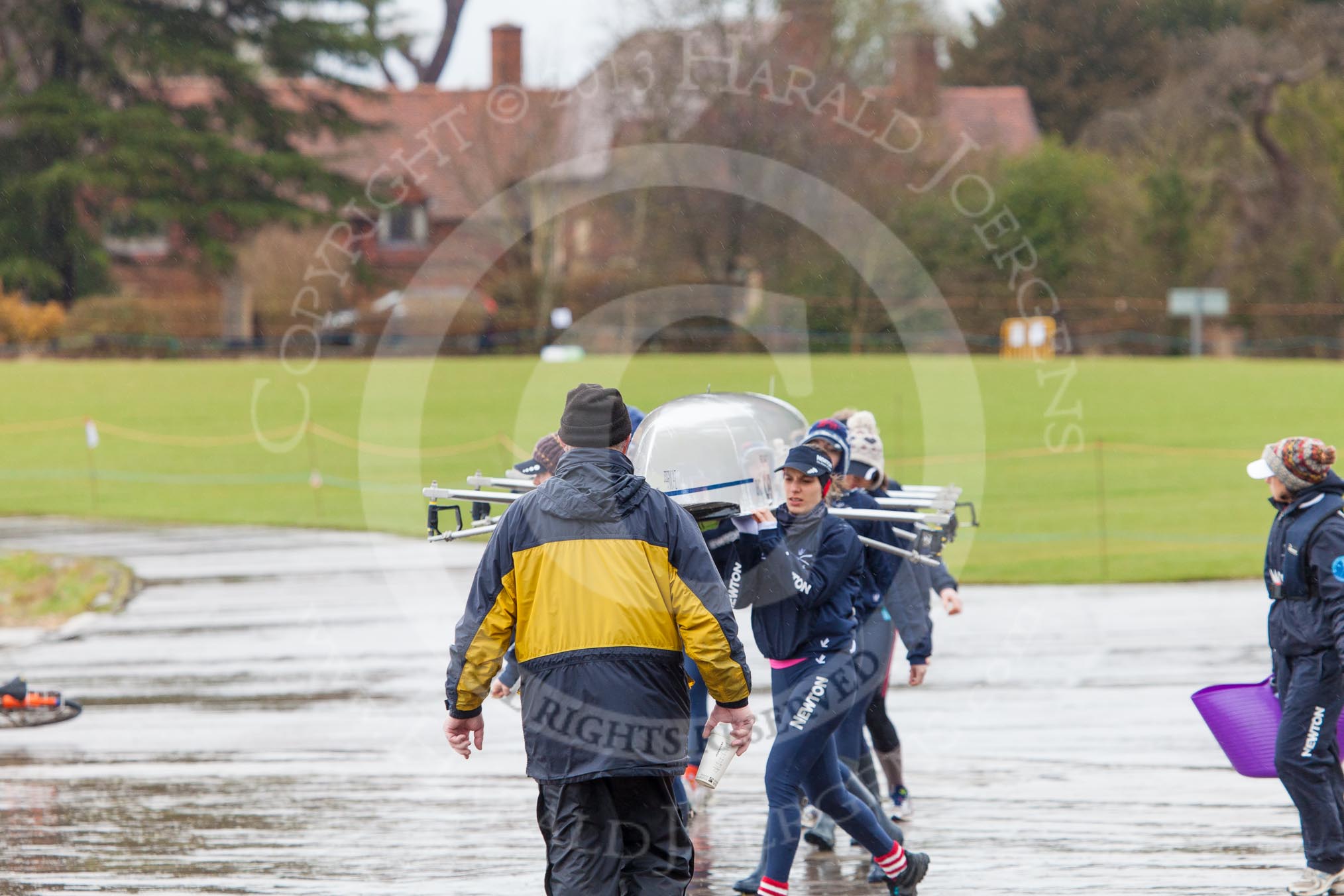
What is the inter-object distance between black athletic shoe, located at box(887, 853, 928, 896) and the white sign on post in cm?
4180

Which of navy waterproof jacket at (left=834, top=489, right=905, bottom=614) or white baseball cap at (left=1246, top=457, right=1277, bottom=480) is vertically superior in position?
white baseball cap at (left=1246, top=457, right=1277, bottom=480)

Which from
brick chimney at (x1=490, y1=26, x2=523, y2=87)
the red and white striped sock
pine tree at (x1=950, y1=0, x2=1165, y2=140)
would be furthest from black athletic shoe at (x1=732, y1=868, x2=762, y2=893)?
pine tree at (x1=950, y1=0, x2=1165, y2=140)

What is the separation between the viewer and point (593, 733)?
196 inches

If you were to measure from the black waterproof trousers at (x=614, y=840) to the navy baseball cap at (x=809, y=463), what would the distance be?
165 cm

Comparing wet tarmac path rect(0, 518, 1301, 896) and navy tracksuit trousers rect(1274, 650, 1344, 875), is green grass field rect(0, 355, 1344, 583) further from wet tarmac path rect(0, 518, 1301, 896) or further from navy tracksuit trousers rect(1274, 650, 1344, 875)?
navy tracksuit trousers rect(1274, 650, 1344, 875)

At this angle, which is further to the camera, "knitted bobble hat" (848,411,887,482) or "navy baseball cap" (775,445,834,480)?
"knitted bobble hat" (848,411,887,482)

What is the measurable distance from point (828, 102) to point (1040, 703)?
34834 mm

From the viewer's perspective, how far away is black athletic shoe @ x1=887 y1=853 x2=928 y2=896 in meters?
6.34

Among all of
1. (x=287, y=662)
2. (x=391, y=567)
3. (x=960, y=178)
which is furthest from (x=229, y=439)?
(x=960, y=178)

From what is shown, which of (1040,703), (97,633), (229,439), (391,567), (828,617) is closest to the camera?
(828,617)

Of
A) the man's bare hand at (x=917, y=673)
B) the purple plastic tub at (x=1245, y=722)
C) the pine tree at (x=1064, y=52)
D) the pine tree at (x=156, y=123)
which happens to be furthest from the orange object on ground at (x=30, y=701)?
the pine tree at (x=1064, y=52)

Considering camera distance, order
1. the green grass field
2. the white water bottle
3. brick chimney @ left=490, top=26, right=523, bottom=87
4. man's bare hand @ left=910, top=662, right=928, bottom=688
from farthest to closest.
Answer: brick chimney @ left=490, top=26, right=523, bottom=87
the green grass field
man's bare hand @ left=910, top=662, right=928, bottom=688
the white water bottle

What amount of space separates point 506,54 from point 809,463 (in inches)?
1898

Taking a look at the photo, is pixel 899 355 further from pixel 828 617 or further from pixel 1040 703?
pixel 828 617
